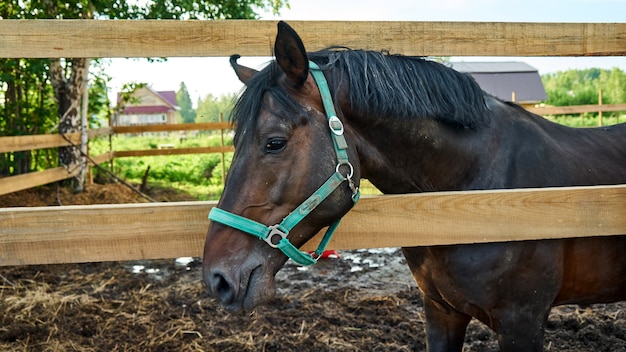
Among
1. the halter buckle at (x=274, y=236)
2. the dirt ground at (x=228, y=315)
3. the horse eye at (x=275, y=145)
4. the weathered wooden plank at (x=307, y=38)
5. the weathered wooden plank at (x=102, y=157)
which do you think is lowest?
the dirt ground at (x=228, y=315)

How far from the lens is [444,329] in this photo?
2.59 m

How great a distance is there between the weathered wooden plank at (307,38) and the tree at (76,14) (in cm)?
638

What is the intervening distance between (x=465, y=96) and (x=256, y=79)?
92 centimetres

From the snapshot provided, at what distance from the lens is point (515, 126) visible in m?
2.42

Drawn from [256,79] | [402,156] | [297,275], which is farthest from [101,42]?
[297,275]

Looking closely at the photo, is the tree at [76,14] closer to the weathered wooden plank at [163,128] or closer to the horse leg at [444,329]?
the weathered wooden plank at [163,128]

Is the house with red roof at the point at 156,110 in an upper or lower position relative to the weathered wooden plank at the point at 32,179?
upper

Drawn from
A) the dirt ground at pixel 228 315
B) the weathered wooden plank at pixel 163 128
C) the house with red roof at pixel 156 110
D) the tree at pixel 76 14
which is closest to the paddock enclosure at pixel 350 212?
the dirt ground at pixel 228 315

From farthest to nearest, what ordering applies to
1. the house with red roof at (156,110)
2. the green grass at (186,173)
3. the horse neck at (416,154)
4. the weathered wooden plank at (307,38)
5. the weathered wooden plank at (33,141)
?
the house with red roof at (156,110), the green grass at (186,173), the weathered wooden plank at (33,141), the horse neck at (416,154), the weathered wooden plank at (307,38)

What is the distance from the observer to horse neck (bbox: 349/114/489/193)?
2.03 metres

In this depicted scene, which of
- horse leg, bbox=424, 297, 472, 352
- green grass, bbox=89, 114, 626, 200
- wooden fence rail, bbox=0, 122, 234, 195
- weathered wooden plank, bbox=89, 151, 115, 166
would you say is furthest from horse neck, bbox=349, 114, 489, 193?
green grass, bbox=89, 114, 626, 200

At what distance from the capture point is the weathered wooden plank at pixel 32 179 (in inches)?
246

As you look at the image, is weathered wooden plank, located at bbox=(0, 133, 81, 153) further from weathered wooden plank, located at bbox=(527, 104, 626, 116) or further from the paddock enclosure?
weathered wooden plank, located at bbox=(527, 104, 626, 116)

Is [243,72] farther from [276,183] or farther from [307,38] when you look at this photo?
[276,183]
